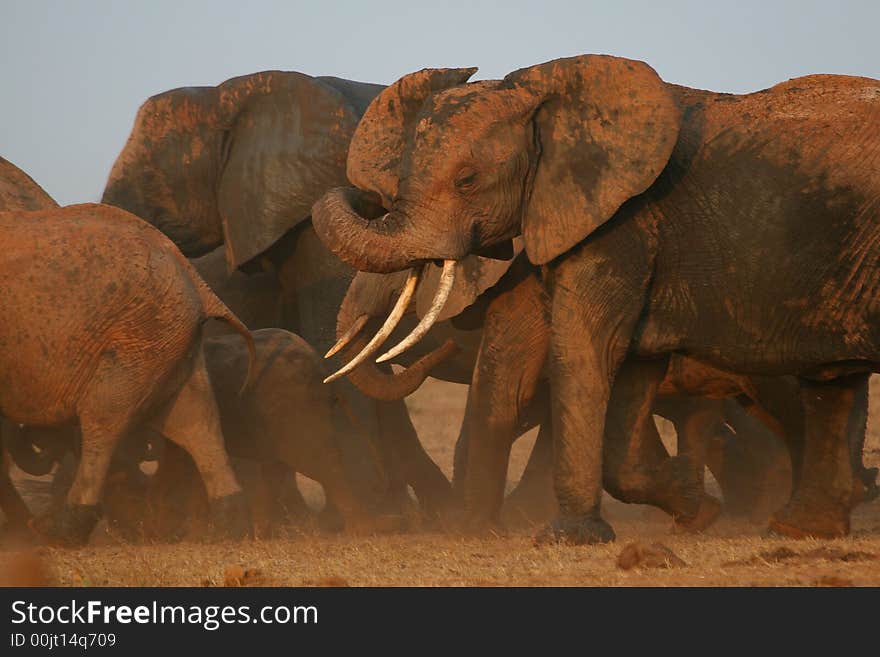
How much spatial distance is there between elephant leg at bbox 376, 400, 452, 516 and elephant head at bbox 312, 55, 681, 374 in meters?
2.99

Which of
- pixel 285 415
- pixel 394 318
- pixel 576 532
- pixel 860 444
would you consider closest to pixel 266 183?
pixel 285 415

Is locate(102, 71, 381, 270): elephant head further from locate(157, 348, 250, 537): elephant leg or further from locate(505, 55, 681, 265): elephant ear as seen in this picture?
locate(505, 55, 681, 265): elephant ear

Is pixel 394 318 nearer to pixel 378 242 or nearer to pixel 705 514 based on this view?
pixel 378 242

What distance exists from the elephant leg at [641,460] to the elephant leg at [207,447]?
1812 mm

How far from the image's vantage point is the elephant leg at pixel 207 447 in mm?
9633

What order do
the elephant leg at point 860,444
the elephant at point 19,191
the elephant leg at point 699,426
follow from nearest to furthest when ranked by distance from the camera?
the elephant leg at point 860,444 < the elephant at point 19,191 < the elephant leg at point 699,426

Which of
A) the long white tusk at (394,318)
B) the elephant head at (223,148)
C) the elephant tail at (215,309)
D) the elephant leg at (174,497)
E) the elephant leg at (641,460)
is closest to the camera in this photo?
the long white tusk at (394,318)

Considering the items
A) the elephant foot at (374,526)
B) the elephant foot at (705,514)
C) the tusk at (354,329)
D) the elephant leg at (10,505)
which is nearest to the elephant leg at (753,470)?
the elephant foot at (705,514)

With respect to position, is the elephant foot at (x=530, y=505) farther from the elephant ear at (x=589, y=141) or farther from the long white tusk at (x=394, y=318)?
the elephant ear at (x=589, y=141)

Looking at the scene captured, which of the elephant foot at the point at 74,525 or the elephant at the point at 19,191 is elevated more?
the elephant at the point at 19,191

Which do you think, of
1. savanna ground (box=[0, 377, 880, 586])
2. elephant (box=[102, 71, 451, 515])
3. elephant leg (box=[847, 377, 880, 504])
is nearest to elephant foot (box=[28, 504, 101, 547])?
savanna ground (box=[0, 377, 880, 586])

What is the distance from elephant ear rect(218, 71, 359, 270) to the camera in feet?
38.5
